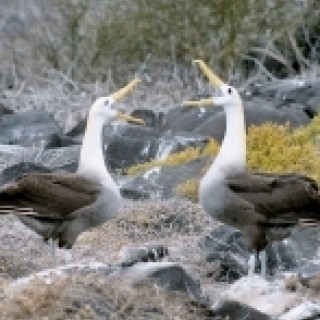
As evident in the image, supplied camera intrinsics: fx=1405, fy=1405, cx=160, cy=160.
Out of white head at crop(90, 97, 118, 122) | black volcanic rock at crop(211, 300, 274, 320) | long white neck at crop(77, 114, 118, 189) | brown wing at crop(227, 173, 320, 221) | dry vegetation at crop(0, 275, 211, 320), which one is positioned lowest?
black volcanic rock at crop(211, 300, 274, 320)

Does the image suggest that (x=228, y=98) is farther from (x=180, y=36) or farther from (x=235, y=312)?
(x=180, y=36)

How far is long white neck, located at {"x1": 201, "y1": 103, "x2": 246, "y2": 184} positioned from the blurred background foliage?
955 cm

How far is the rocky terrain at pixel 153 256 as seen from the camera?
20.6 feet

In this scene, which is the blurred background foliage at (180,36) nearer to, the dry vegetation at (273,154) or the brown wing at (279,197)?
the dry vegetation at (273,154)

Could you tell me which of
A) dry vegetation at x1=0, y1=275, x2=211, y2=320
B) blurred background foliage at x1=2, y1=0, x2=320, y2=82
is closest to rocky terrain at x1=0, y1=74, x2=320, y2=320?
dry vegetation at x1=0, y1=275, x2=211, y2=320

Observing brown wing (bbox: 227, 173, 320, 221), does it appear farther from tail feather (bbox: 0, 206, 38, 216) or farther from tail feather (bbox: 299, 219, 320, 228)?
tail feather (bbox: 0, 206, 38, 216)

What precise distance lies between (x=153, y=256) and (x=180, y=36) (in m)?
10.5

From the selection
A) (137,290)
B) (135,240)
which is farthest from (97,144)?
(137,290)

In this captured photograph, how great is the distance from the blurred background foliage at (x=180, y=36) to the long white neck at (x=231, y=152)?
9.55 meters

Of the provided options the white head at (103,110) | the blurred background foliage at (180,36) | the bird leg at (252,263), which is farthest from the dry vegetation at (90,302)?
the blurred background foliage at (180,36)

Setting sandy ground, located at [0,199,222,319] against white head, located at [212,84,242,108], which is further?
white head, located at [212,84,242,108]

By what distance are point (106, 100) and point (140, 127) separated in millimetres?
4331

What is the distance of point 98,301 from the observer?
6258 mm

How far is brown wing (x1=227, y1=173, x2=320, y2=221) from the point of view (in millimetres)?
7660
